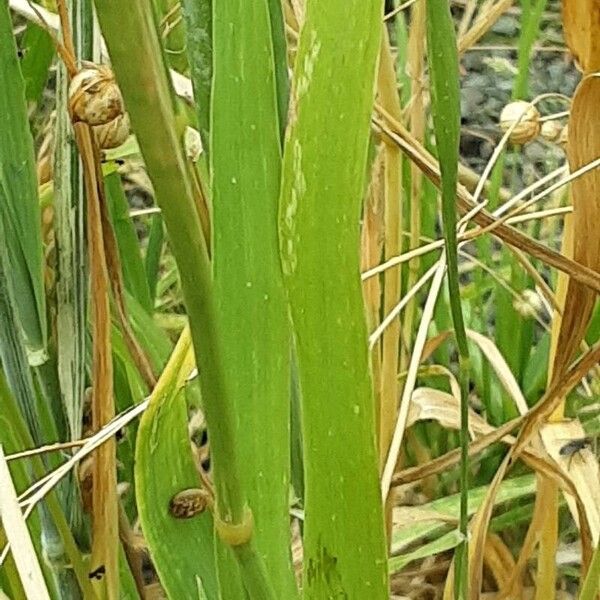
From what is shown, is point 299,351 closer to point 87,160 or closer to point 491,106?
point 87,160

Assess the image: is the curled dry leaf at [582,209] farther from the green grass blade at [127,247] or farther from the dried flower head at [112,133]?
the green grass blade at [127,247]

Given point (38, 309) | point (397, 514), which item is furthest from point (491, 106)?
point (38, 309)

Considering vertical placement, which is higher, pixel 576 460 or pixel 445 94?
pixel 445 94

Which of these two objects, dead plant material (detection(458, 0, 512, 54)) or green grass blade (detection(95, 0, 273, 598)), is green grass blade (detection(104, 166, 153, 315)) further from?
green grass blade (detection(95, 0, 273, 598))

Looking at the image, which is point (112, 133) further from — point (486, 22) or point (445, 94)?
point (486, 22)

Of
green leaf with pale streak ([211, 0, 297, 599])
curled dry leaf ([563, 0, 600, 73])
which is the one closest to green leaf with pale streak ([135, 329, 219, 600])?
green leaf with pale streak ([211, 0, 297, 599])

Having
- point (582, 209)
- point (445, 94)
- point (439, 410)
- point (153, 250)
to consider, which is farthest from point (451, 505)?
point (445, 94)
